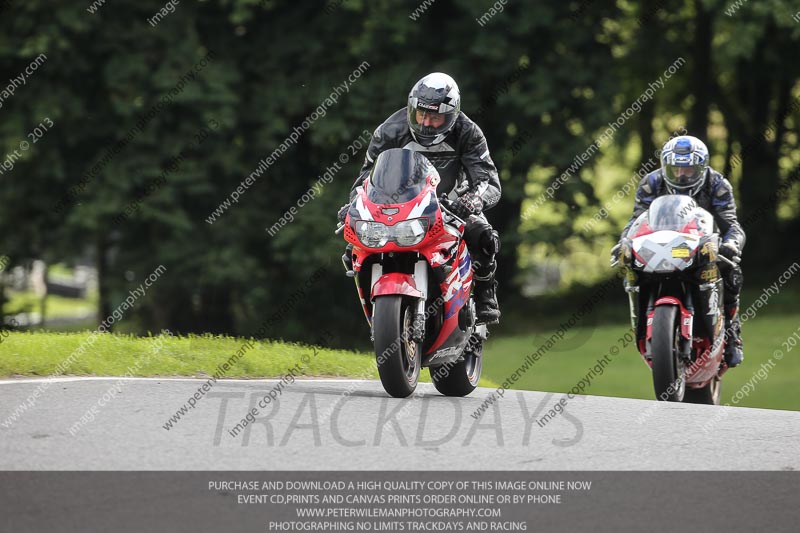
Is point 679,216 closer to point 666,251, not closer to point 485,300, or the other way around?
point 666,251

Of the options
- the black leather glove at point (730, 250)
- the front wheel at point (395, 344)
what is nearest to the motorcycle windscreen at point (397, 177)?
the front wheel at point (395, 344)

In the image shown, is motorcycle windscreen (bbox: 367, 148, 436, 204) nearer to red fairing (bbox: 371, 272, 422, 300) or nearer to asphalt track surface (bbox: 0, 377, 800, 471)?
red fairing (bbox: 371, 272, 422, 300)

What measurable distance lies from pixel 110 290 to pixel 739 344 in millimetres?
13019

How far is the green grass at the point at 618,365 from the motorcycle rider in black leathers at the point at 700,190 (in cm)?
901

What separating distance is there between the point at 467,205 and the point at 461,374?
1493 millimetres

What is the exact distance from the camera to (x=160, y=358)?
10.5m

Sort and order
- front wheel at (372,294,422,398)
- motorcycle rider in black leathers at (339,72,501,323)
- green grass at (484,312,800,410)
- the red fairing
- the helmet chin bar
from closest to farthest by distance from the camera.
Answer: front wheel at (372,294,422,398), the red fairing, motorcycle rider in black leathers at (339,72,501,323), the helmet chin bar, green grass at (484,312,800,410)

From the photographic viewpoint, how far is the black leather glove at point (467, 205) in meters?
8.85

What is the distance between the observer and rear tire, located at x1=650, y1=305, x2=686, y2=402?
32.6ft

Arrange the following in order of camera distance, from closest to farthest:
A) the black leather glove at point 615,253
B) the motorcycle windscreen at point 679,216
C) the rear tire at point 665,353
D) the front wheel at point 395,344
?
the front wheel at point 395,344 → the rear tire at point 665,353 → the motorcycle windscreen at point 679,216 → the black leather glove at point 615,253

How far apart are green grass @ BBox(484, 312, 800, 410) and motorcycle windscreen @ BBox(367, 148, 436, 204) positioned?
38.6 feet

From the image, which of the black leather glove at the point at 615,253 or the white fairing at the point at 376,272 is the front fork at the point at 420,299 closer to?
the white fairing at the point at 376,272

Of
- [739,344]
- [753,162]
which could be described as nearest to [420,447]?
[739,344]

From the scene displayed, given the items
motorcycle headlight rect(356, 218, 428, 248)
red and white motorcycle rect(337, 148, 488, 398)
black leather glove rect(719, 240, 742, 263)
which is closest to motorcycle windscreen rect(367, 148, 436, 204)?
red and white motorcycle rect(337, 148, 488, 398)
